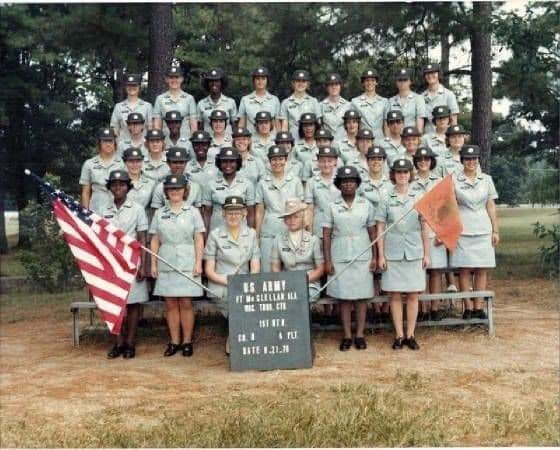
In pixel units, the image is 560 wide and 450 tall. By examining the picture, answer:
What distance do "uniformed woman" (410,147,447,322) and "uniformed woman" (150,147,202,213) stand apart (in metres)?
2.08

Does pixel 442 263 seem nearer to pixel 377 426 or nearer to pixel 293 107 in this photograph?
pixel 293 107

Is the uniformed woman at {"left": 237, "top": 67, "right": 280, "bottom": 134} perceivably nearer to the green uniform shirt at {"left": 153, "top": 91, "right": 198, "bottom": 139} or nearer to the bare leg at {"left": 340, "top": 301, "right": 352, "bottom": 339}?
the green uniform shirt at {"left": 153, "top": 91, "right": 198, "bottom": 139}

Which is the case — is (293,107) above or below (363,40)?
below

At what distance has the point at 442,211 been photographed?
22.2ft

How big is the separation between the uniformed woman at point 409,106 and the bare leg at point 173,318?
333cm

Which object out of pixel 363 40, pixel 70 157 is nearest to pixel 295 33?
pixel 363 40

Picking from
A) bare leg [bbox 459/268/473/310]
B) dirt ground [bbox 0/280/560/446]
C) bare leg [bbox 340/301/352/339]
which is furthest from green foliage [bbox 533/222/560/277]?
bare leg [bbox 340/301/352/339]

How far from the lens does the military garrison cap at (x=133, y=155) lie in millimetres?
7457

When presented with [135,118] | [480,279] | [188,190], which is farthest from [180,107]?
[480,279]

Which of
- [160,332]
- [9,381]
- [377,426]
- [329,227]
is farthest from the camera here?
[160,332]

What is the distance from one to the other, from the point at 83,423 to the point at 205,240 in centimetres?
262

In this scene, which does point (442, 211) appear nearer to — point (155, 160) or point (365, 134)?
point (365, 134)

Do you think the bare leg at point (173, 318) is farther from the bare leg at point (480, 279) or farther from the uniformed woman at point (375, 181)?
the bare leg at point (480, 279)

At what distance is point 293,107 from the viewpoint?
8.64 m
